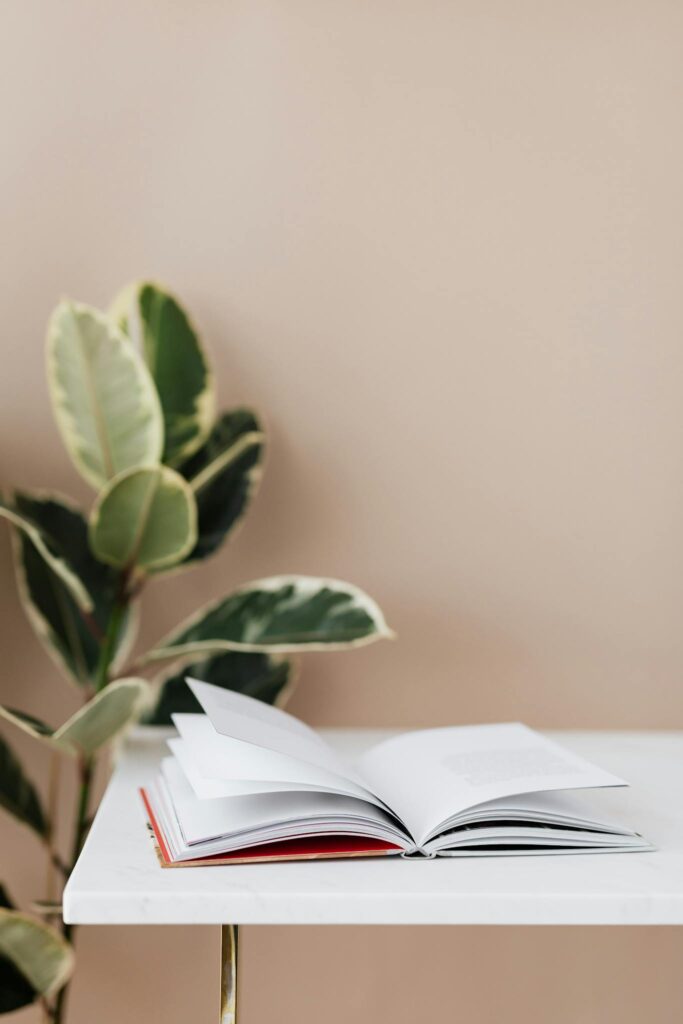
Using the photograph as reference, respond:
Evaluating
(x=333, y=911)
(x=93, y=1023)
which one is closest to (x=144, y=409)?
(x=333, y=911)

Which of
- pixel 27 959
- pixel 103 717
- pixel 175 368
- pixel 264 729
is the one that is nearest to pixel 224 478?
pixel 175 368

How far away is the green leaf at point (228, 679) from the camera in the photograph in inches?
46.3

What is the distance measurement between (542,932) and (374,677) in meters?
0.42

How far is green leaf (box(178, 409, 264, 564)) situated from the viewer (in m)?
1.21

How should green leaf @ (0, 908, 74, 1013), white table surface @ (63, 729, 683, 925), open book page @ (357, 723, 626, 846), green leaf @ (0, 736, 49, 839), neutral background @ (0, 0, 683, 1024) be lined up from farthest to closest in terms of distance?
neutral background @ (0, 0, 683, 1024), green leaf @ (0, 736, 49, 839), green leaf @ (0, 908, 74, 1013), open book page @ (357, 723, 626, 846), white table surface @ (63, 729, 683, 925)

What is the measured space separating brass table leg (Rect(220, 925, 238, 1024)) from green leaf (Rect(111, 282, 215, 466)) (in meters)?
0.59

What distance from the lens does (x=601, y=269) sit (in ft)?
4.41

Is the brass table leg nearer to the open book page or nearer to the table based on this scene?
the table

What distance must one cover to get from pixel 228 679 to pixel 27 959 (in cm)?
38

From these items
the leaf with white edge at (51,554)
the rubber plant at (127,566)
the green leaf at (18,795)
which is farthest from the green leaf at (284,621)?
the green leaf at (18,795)

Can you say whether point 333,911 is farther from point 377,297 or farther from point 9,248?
point 9,248

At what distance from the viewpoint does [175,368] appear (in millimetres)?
1188

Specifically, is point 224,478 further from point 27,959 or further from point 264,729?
point 27,959

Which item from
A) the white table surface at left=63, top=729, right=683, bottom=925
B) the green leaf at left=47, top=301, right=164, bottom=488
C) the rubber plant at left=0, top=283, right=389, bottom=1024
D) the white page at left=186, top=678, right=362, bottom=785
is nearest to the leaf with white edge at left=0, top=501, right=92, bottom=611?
the rubber plant at left=0, top=283, right=389, bottom=1024
